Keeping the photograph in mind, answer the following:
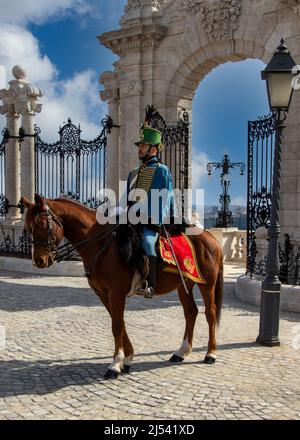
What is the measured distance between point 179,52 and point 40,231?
9672 millimetres

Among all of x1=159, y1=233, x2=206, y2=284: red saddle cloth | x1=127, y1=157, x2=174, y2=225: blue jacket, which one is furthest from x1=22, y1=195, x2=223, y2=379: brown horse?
x1=127, y1=157, x2=174, y2=225: blue jacket

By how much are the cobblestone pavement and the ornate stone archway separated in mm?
4150

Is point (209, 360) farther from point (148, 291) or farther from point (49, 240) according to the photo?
point (49, 240)

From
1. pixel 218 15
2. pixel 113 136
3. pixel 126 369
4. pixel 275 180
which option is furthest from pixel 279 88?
pixel 113 136

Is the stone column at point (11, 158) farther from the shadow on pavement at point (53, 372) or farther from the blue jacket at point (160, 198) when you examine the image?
the blue jacket at point (160, 198)

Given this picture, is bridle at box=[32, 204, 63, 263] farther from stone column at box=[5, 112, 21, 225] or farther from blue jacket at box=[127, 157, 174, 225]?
stone column at box=[5, 112, 21, 225]

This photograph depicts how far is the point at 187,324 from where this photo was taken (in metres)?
6.50

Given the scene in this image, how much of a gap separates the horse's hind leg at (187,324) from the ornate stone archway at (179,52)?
198 inches

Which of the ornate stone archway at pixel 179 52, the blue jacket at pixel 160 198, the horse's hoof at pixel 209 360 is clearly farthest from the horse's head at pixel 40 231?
the ornate stone archway at pixel 179 52

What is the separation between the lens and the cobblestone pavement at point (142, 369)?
15.6 ft

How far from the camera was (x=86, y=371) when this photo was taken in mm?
5805

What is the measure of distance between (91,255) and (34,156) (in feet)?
39.0

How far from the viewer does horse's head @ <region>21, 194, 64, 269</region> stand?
5.34m
